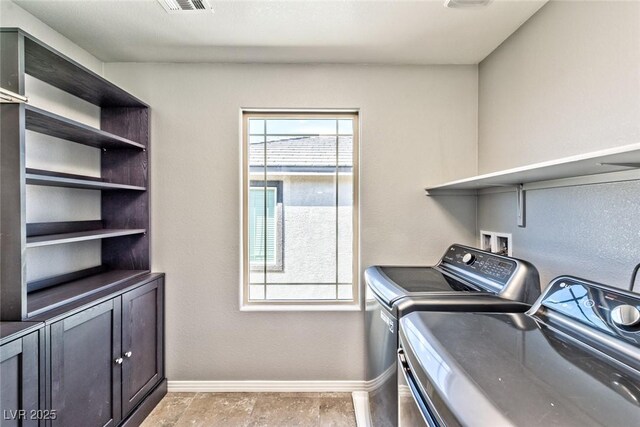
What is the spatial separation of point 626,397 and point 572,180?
96 centimetres

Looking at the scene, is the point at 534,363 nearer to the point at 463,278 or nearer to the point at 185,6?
the point at 463,278

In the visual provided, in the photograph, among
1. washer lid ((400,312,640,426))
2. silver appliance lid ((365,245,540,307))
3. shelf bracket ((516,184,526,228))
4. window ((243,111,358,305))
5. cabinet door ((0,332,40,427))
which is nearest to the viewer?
washer lid ((400,312,640,426))

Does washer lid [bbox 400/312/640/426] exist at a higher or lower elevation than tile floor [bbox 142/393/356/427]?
higher

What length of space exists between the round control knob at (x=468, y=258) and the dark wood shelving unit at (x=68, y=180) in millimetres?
1956

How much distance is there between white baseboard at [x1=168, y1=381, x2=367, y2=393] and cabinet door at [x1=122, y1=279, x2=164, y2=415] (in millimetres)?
185

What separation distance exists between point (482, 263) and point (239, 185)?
1555 mm

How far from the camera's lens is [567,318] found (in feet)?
3.19

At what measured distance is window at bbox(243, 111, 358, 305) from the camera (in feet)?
7.16

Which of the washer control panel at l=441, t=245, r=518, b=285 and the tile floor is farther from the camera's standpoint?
the tile floor

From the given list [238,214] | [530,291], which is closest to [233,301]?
[238,214]

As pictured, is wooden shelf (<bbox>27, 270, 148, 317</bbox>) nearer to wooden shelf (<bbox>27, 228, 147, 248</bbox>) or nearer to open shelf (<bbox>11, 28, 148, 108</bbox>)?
wooden shelf (<bbox>27, 228, 147, 248</bbox>)

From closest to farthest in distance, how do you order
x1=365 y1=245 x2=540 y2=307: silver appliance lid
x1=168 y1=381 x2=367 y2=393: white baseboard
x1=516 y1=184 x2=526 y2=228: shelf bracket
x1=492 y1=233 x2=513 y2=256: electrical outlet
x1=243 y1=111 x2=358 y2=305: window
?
1. x1=365 y1=245 x2=540 y2=307: silver appliance lid
2. x1=516 y1=184 x2=526 y2=228: shelf bracket
3. x1=492 y1=233 x2=513 y2=256: electrical outlet
4. x1=168 y1=381 x2=367 y2=393: white baseboard
5. x1=243 y1=111 x2=358 y2=305: window

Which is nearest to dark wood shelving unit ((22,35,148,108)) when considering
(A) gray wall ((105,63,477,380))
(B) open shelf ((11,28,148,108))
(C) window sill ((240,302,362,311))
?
(B) open shelf ((11,28,148,108))

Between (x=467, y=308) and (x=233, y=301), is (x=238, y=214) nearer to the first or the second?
(x=233, y=301)
